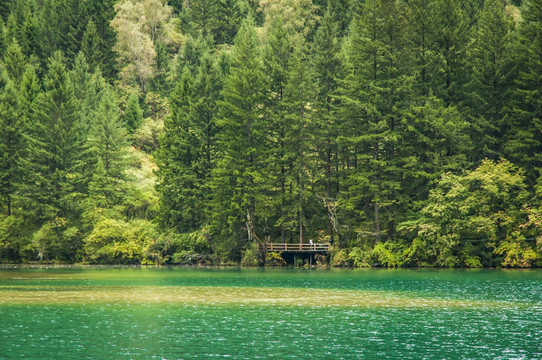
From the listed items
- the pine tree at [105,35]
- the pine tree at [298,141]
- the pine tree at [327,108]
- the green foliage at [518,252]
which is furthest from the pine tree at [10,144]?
the green foliage at [518,252]

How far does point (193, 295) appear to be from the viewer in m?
40.4

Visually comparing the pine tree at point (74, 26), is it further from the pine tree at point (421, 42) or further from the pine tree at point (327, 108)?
the pine tree at point (421, 42)

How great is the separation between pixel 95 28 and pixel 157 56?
9.81 metres

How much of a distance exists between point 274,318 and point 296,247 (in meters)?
40.8

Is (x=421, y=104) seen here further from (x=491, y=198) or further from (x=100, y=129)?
(x=100, y=129)

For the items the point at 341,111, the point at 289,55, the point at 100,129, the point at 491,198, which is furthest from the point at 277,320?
the point at 100,129

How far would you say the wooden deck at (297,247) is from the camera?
69.6 meters

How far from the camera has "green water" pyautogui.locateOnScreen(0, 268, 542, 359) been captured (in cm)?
2297

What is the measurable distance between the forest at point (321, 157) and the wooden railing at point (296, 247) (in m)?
0.70

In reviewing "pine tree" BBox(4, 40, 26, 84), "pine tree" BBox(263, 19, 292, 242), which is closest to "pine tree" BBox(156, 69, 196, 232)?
"pine tree" BBox(263, 19, 292, 242)

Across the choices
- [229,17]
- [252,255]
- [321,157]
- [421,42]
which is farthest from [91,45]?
[421,42]

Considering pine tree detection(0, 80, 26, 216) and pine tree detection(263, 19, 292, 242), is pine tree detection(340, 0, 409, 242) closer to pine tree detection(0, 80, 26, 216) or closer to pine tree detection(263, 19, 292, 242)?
pine tree detection(263, 19, 292, 242)

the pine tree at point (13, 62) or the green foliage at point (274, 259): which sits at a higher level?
the pine tree at point (13, 62)

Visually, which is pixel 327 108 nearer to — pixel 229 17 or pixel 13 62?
pixel 13 62
